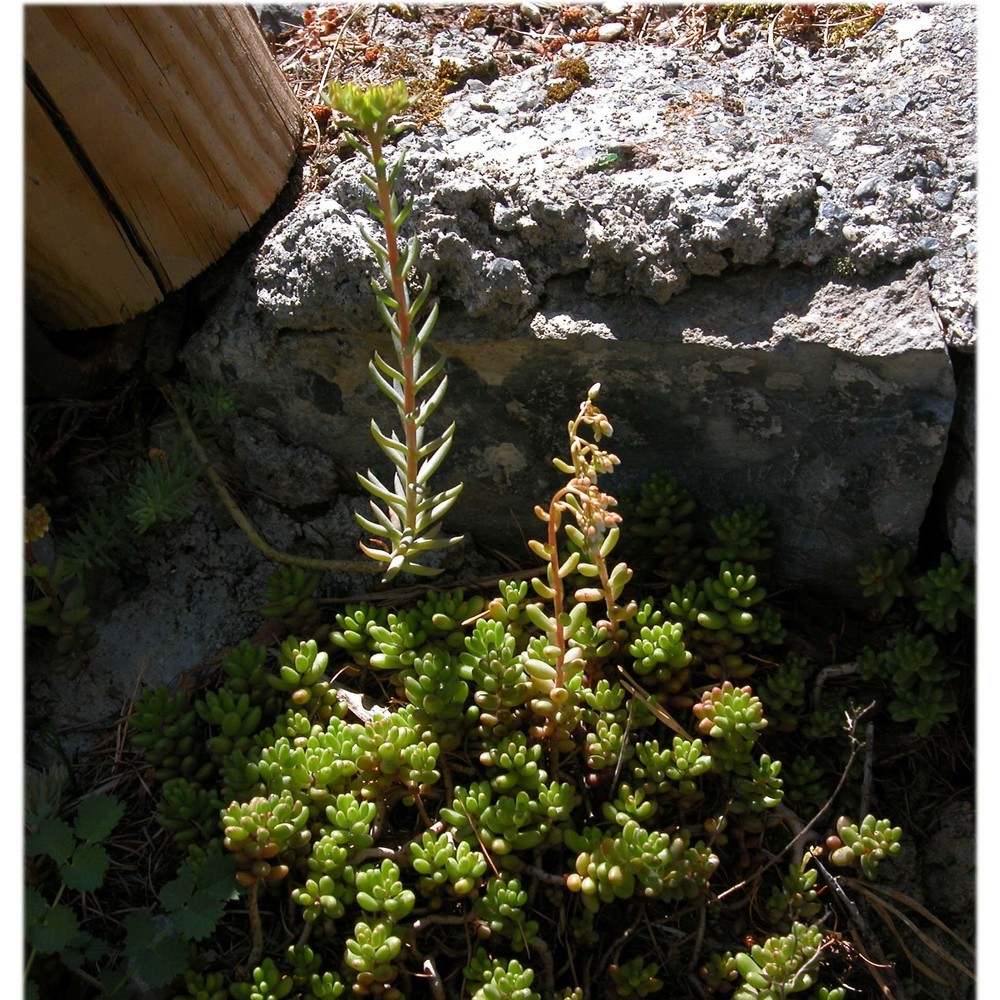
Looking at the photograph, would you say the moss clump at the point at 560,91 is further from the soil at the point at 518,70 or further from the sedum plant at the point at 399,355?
the sedum plant at the point at 399,355

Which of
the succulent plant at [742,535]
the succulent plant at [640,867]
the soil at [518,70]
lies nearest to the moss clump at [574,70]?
the soil at [518,70]

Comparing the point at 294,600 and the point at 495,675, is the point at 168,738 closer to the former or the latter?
the point at 294,600

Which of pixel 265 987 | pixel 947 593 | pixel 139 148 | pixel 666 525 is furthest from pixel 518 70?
pixel 265 987

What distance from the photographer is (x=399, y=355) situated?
2.77m

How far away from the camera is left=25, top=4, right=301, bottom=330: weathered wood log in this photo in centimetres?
288

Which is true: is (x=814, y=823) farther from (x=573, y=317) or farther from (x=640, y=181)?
(x=640, y=181)

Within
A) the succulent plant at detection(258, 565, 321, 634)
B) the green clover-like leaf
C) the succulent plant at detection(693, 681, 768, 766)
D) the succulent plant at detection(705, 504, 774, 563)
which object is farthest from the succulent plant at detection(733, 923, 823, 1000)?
the green clover-like leaf

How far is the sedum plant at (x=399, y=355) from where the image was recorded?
2.42 meters

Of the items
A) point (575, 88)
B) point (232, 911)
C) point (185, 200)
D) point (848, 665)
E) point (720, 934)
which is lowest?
point (720, 934)

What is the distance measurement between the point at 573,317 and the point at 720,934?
1805 mm

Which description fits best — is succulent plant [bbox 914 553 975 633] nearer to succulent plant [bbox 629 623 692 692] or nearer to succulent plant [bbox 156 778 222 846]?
succulent plant [bbox 629 623 692 692]

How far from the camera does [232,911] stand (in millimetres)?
2902

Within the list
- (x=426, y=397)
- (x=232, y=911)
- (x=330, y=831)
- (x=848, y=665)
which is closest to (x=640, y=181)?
(x=426, y=397)

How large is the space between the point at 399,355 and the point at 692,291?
2.98ft
